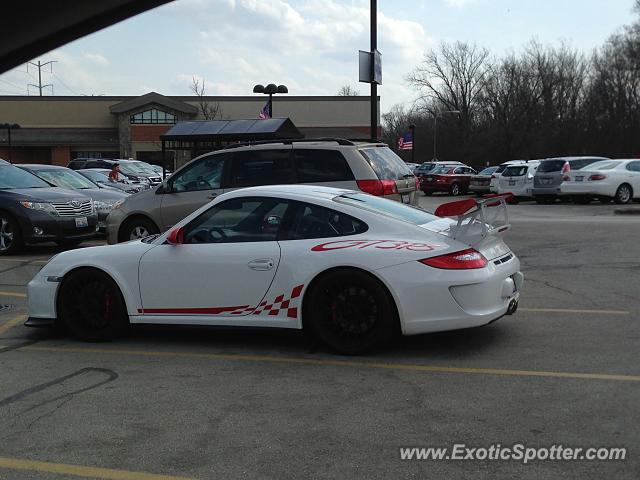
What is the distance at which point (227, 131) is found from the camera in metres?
18.5

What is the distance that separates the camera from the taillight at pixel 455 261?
5.63 meters

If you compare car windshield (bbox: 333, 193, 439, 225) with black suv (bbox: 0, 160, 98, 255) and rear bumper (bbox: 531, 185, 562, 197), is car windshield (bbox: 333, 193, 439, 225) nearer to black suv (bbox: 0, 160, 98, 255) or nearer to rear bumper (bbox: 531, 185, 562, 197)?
black suv (bbox: 0, 160, 98, 255)

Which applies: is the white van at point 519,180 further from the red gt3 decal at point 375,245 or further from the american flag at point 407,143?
the american flag at point 407,143

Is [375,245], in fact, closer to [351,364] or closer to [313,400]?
[351,364]

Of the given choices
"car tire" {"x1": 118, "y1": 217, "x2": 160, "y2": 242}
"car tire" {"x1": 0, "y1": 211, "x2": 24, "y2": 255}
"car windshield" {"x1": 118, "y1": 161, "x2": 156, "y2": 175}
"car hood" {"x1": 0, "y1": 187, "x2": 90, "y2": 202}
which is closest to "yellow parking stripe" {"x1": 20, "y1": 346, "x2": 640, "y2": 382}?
"car tire" {"x1": 118, "y1": 217, "x2": 160, "y2": 242}

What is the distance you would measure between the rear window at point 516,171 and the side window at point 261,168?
17.1 meters

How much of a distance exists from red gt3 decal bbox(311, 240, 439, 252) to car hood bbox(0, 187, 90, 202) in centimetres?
826

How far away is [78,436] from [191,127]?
1547 cm

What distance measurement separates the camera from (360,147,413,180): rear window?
1035 centimetres

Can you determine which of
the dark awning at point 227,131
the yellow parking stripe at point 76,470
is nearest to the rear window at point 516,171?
the dark awning at point 227,131

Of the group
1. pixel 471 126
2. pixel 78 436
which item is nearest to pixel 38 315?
pixel 78 436

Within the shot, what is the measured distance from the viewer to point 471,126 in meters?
92.2

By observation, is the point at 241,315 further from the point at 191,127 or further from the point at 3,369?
the point at 191,127

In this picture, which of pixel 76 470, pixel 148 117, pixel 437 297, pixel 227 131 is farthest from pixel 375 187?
pixel 148 117
